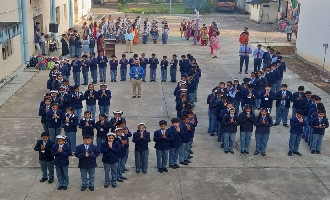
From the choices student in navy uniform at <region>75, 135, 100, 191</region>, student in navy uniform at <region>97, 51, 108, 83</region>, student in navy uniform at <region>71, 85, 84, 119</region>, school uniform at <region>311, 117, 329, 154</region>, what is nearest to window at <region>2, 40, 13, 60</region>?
student in navy uniform at <region>97, 51, 108, 83</region>

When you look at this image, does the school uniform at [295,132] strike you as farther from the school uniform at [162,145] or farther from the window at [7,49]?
the window at [7,49]

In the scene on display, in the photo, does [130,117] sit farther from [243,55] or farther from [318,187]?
[243,55]

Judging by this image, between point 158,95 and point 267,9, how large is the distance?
30.4 metres

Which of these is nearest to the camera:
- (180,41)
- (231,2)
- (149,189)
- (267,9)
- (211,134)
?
(149,189)

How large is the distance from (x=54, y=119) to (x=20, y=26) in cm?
742

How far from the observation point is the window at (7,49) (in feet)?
65.5

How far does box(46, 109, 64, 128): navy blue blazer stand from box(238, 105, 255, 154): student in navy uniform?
4.94m

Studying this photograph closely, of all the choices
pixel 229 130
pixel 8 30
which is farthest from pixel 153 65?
pixel 229 130

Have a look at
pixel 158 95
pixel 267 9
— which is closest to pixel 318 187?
pixel 158 95

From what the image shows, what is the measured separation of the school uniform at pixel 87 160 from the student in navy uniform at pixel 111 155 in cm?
22

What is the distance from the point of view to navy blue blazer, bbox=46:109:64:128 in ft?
Result: 38.9

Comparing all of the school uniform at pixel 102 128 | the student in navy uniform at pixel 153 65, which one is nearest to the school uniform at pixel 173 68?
the student in navy uniform at pixel 153 65

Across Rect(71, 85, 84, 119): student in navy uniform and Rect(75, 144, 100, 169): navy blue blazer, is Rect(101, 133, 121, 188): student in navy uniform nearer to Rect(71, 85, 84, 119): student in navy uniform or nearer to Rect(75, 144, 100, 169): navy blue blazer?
Rect(75, 144, 100, 169): navy blue blazer

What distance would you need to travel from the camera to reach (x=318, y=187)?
34.7ft
